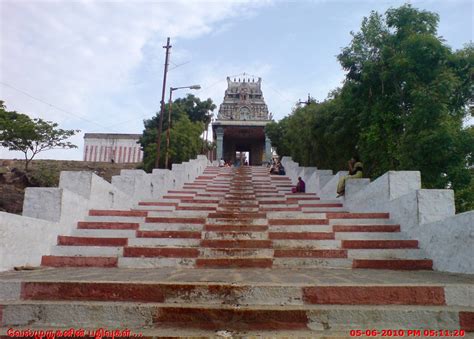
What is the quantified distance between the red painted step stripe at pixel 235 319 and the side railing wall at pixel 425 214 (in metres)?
2.45

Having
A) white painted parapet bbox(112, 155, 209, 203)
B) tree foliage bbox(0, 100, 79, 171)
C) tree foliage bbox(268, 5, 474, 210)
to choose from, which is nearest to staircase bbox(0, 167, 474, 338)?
white painted parapet bbox(112, 155, 209, 203)

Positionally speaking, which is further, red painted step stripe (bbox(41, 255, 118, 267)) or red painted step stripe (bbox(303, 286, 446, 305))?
red painted step stripe (bbox(41, 255, 118, 267))

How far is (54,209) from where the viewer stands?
17.7 feet

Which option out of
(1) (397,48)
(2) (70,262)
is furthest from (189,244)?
(1) (397,48)

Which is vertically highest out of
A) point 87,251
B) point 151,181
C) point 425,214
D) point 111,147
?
point 111,147

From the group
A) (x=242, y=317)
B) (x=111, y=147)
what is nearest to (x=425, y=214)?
(x=242, y=317)

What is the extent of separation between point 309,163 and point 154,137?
1564 cm

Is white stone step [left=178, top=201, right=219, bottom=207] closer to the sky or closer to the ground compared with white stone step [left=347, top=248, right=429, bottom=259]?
closer to the sky

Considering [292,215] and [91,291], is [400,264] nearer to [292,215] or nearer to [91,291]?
[292,215]

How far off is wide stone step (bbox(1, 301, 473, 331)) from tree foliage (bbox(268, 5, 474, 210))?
519 cm

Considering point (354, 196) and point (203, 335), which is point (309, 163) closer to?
point (354, 196)

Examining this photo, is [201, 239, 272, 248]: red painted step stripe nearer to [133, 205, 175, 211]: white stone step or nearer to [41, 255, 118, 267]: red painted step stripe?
[41, 255, 118, 267]: red painted step stripe

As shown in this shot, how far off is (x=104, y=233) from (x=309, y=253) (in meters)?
3.21

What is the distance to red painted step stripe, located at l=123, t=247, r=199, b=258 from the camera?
506cm
